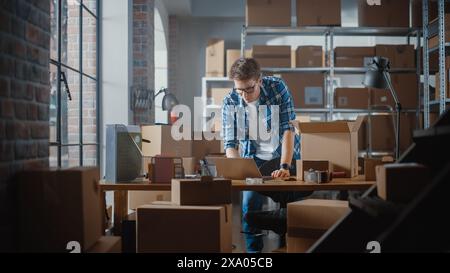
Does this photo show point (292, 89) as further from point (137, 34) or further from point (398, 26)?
point (137, 34)

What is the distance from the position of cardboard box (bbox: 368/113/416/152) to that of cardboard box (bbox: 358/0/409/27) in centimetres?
101

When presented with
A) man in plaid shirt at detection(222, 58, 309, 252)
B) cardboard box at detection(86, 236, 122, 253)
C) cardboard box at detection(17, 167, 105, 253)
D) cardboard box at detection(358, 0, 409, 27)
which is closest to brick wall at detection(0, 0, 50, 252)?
cardboard box at detection(17, 167, 105, 253)

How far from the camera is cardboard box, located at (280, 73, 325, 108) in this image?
5.54 m

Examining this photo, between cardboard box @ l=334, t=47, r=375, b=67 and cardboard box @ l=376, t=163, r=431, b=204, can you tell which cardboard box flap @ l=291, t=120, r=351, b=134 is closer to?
cardboard box @ l=376, t=163, r=431, b=204

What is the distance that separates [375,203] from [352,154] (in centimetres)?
145

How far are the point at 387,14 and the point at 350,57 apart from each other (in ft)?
1.98

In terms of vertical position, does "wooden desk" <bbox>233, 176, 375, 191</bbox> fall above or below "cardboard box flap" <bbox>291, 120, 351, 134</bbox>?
below

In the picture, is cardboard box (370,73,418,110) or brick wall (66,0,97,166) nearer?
brick wall (66,0,97,166)

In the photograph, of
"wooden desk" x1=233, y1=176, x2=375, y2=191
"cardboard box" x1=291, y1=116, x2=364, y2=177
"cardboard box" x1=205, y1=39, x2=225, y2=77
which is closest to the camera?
"wooden desk" x1=233, y1=176, x2=375, y2=191

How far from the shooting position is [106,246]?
6.61ft

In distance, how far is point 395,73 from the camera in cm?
557

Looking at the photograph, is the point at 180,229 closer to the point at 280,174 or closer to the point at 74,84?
the point at 280,174

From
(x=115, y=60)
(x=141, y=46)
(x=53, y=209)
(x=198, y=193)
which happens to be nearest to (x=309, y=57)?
(x=141, y=46)
